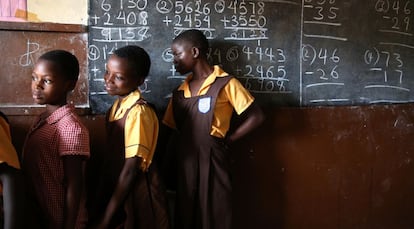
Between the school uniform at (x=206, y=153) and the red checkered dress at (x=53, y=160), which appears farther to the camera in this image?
the school uniform at (x=206, y=153)

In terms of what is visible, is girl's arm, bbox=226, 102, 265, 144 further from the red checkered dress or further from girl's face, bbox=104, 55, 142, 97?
the red checkered dress

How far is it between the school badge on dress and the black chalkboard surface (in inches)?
11.3

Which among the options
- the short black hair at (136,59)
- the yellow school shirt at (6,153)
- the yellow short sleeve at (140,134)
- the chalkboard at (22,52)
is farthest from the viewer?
the chalkboard at (22,52)

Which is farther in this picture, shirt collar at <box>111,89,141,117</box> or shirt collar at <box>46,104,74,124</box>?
shirt collar at <box>111,89,141,117</box>

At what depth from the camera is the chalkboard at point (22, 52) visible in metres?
2.15

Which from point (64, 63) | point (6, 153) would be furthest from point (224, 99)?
point (6, 153)

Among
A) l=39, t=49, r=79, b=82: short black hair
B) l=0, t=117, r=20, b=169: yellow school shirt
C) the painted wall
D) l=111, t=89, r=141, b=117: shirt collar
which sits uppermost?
the painted wall

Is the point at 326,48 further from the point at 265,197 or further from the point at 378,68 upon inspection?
the point at 265,197

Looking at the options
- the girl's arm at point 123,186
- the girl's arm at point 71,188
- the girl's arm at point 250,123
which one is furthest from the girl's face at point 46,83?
the girl's arm at point 250,123

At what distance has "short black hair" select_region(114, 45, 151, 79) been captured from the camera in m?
1.97

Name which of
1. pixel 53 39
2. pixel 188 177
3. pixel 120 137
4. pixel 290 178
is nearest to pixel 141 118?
pixel 120 137

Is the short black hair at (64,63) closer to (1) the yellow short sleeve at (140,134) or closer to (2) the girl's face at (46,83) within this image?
(2) the girl's face at (46,83)

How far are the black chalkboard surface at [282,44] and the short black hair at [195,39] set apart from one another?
15cm

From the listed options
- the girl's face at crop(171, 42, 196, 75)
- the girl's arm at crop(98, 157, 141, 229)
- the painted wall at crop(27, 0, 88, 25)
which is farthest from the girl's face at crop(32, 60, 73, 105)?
the girl's face at crop(171, 42, 196, 75)
